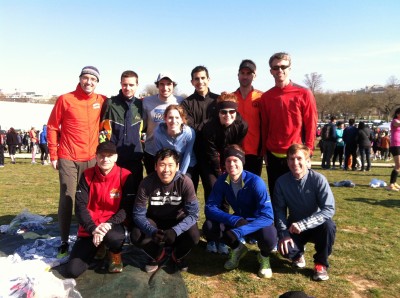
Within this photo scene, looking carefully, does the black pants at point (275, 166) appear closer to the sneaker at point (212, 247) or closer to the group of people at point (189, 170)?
the group of people at point (189, 170)

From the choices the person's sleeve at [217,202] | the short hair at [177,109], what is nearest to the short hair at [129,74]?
the short hair at [177,109]

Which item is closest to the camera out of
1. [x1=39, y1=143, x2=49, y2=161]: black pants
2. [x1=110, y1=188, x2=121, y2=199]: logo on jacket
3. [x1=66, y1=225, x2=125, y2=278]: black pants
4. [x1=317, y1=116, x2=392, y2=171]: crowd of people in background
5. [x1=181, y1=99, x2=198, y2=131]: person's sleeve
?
[x1=66, y1=225, x2=125, y2=278]: black pants

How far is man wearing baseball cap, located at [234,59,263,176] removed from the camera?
14.4 feet

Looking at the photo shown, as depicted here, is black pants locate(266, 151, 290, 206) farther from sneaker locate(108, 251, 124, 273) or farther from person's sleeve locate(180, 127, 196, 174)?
sneaker locate(108, 251, 124, 273)

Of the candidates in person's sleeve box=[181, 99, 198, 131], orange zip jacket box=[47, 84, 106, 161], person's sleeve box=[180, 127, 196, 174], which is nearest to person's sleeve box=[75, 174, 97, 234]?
→ orange zip jacket box=[47, 84, 106, 161]

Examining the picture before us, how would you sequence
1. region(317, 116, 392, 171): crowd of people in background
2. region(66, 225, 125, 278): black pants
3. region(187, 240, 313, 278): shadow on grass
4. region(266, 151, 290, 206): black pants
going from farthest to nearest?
region(317, 116, 392, 171): crowd of people in background, region(266, 151, 290, 206): black pants, region(187, 240, 313, 278): shadow on grass, region(66, 225, 125, 278): black pants

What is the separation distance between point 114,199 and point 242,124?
1.75 metres

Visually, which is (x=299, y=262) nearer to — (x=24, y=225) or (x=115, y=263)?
(x=115, y=263)

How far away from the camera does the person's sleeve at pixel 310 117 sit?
4.08 meters

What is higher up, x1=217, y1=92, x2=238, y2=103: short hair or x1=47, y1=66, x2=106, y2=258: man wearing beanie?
x1=217, y1=92, x2=238, y2=103: short hair

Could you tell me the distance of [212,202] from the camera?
396 centimetres

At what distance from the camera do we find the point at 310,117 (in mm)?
4102

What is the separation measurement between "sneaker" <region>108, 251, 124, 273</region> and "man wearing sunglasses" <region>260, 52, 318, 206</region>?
1.94 m

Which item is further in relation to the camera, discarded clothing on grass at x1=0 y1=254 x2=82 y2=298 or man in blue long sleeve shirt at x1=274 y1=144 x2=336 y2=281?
man in blue long sleeve shirt at x1=274 y1=144 x2=336 y2=281
